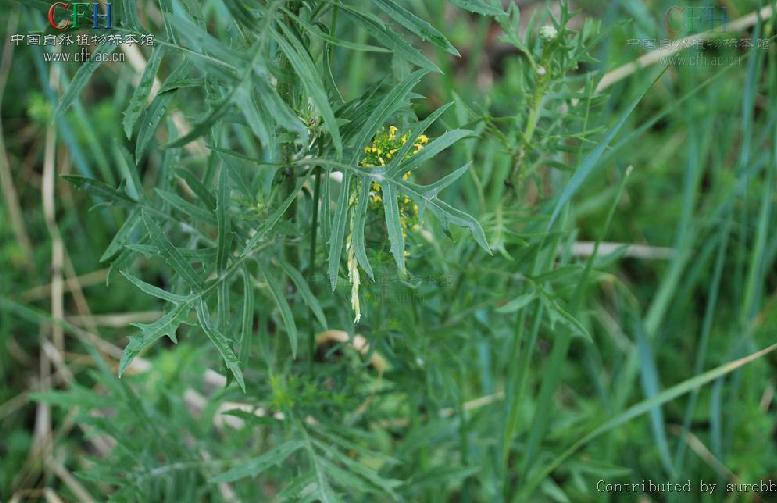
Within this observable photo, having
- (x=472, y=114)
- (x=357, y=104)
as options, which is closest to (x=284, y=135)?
(x=357, y=104)

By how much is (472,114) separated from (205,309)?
58cm

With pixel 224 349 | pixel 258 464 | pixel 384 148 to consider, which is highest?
pixel 384 148

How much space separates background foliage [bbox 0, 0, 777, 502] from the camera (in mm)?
1187

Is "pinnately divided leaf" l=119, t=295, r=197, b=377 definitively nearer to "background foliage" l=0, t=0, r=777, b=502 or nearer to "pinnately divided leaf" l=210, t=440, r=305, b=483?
"background foliage" l=0, t=0, r=777, b=502

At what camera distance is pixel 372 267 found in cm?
134

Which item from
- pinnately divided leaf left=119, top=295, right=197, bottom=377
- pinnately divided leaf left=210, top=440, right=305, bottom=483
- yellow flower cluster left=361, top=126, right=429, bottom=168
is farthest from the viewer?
pinnately divided leaf left=210, top=440, right=305, bottom=483

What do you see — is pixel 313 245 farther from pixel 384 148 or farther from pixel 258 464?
pixel 258 464

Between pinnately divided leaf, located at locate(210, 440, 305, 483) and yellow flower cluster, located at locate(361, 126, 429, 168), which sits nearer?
yellow flower cluster, located at locate(361, 126, 429, 168)

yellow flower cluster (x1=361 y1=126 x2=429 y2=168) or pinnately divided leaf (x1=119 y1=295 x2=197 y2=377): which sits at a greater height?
yellow flower cluster (x1=361 y1=126 x2=429 y2=168)

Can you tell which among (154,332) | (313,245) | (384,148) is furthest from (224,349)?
(384,148)

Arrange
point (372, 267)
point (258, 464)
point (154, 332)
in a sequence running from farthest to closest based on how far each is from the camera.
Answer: point (258, 464) → point (372, 267) → point (154, 332)

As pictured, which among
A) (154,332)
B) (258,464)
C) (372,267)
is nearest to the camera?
(154,332)

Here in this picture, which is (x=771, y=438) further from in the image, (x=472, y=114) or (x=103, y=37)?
(x=103, y=37)

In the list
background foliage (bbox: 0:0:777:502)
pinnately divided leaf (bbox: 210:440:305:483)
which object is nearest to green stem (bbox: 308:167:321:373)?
background foliage (bbox: 0:0:777:502)
